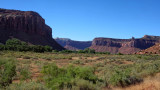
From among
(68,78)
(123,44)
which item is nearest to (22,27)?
(68,78)

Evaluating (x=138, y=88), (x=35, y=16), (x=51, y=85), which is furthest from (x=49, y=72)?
(x=35, y=16)

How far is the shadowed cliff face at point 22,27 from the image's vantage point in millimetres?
96363

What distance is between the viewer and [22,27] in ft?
353

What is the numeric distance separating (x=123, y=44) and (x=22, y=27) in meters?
115

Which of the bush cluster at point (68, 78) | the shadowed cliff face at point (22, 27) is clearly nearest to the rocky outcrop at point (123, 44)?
the shadowed cliff face at point (22, 27)

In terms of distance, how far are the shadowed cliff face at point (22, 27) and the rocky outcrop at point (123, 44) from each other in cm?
8070

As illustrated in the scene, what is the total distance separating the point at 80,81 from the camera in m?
7.54

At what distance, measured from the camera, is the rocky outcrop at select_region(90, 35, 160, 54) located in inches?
6546

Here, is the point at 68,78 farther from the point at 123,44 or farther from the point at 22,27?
the point at 123,44

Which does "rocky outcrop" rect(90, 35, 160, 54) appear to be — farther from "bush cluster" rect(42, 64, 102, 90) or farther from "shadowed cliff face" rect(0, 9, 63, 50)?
"bush cluster" rect(42, 64, 102, 90)

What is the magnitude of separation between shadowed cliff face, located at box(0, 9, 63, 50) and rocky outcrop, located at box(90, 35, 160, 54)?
8070cm

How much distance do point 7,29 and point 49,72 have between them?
3919 inches

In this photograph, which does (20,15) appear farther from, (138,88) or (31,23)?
(138,88)

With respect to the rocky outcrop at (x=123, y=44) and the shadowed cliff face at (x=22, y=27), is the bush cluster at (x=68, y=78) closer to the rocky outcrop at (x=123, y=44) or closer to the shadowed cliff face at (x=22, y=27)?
the shadowed cliff face at (x=22, y=27)
